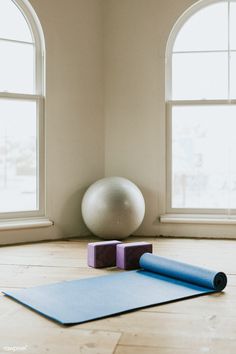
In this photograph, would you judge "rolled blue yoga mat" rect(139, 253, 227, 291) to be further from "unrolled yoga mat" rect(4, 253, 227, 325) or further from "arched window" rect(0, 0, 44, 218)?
"arched window" rect(0, 0, 44, 218)

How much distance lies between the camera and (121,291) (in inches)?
116

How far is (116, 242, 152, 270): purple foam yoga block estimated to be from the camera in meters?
3.55

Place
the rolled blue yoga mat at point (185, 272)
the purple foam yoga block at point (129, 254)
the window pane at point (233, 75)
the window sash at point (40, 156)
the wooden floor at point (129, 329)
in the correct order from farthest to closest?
the window pane at point (233, 75), the window sash at point (40, 156), the purple foam yoga block at point (129, 254), the rolled blue yoga mat at point (185, 272), the wooden floor at point (129, 329)

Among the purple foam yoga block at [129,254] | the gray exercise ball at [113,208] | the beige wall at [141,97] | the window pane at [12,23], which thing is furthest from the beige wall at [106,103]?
the purple foam yoga block at [129,254]

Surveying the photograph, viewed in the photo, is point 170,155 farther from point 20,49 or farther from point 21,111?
point 20,49

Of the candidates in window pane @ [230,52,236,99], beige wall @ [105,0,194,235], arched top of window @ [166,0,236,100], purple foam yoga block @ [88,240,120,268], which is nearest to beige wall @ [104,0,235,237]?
beige wall @ [105,0,194,235]

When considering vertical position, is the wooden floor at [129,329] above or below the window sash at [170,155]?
below

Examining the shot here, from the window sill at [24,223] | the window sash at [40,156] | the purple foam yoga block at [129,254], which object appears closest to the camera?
the purple foam yoga block at [129,254]

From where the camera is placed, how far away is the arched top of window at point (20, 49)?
4.65 m

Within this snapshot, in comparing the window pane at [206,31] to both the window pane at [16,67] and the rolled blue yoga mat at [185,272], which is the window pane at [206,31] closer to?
the window pane at [16,67]

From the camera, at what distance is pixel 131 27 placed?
5090 mm

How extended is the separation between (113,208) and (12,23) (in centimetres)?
198

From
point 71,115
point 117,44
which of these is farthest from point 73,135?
point 117,44

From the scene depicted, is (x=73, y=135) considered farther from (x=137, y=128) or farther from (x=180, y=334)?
(x=180, y=334)
